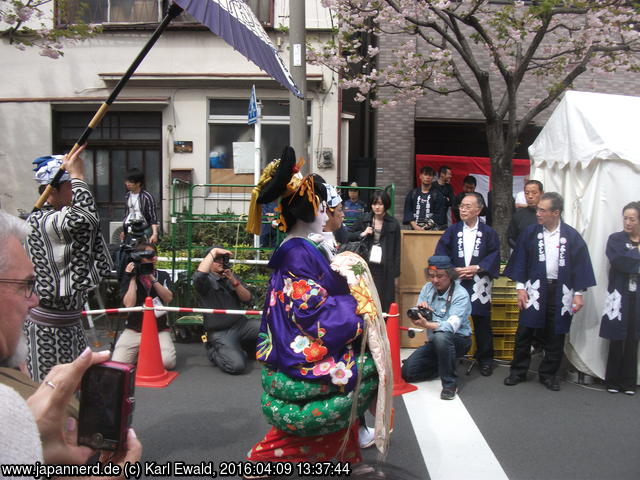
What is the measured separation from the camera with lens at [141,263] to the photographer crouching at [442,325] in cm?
251

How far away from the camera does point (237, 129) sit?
11047 mm

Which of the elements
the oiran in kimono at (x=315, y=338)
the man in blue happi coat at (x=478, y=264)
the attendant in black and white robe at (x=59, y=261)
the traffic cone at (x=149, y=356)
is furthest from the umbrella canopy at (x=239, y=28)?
the man in blue happi coat at (x=478, y=264)

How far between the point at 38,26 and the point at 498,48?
8.44 m

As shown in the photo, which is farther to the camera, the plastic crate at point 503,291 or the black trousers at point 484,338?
the plastic crate at point 503,291

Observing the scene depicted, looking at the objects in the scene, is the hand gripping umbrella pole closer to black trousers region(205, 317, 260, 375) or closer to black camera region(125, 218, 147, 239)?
black camera region(125, 218, 147, 239)

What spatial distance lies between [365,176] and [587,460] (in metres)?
8.84

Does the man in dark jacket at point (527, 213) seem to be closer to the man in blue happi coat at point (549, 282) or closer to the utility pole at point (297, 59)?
the man in blue happi coat at point (549, 282)

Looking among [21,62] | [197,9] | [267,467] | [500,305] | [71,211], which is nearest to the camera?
[197,9]

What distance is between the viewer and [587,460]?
Result: 12.6 feet

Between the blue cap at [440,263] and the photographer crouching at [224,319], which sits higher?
the blue cap at [440,263]

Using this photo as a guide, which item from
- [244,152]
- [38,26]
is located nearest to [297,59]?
[244,152]

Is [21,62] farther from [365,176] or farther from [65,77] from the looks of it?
[365,176]

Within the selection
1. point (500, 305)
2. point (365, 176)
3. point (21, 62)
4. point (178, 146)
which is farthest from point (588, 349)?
point (21, 62)

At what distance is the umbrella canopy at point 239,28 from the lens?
2326 mm
